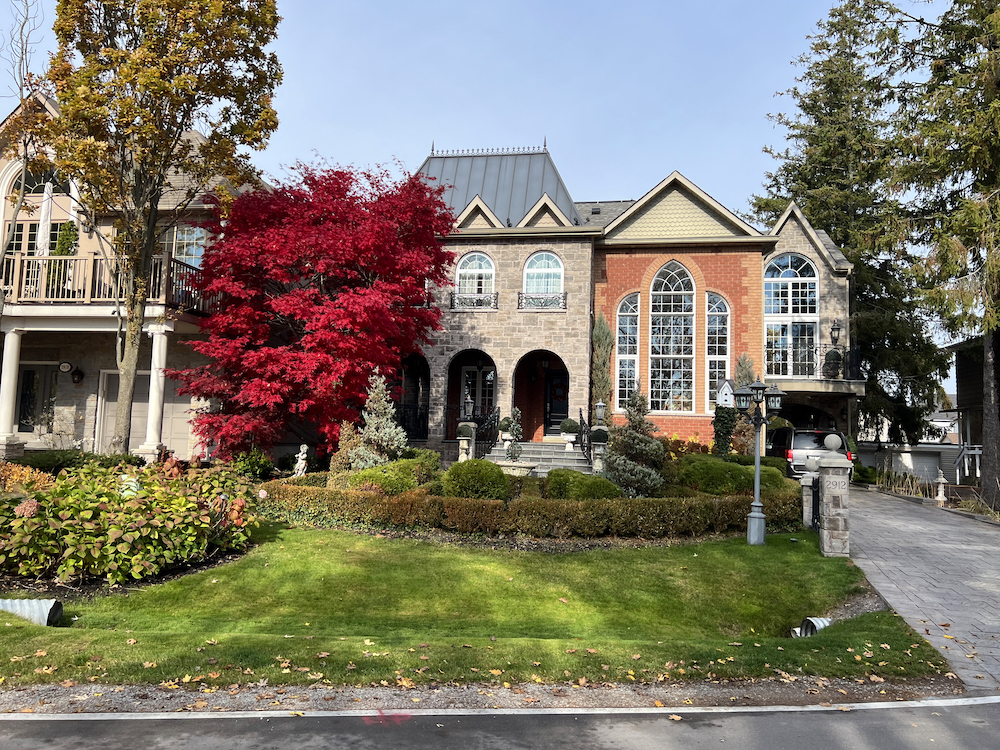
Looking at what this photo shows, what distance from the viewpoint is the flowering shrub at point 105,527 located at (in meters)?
7.52

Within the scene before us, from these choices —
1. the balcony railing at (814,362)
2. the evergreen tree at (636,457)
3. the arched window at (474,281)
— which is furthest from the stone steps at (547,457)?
the balcony railing at (814,362)

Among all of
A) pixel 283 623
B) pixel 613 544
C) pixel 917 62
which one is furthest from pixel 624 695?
pixel 917 62

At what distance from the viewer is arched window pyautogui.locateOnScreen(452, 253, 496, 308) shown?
65.4 ft

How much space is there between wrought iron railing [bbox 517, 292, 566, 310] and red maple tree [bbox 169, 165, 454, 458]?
529 centimetres

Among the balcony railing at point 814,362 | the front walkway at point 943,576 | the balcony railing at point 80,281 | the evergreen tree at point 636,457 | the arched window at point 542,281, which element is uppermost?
the arched window at point 542,281

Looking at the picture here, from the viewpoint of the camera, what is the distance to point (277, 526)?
438 inches

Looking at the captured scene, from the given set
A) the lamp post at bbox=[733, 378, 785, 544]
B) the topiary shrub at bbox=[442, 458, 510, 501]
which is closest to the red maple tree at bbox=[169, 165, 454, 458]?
the topiary shrub at bbox=[442, 458, 510, 501]

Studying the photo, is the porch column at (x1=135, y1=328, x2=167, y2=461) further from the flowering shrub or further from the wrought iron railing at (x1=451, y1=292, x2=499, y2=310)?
the wrought iron railing at (x1=451, y1=292, x2=499, y2=310)

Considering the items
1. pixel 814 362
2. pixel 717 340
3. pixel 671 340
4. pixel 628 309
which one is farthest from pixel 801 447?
pixel 628 309

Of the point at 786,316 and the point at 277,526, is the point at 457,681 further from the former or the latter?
the point at 786,316

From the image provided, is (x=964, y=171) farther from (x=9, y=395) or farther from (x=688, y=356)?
(x=9, y=395)

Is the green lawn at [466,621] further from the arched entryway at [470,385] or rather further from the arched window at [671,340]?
the arched entryway at [470,385]

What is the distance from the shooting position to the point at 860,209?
88.9 ft

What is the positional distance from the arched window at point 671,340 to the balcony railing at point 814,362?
380 cm
